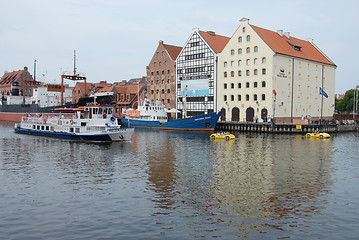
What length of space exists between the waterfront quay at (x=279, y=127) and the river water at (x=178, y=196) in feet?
92.0

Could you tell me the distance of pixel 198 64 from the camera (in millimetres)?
83500

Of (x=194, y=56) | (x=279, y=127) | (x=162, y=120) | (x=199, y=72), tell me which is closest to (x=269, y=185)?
(x=279, y=127)

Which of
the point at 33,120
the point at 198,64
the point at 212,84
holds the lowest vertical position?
the point at 33,120

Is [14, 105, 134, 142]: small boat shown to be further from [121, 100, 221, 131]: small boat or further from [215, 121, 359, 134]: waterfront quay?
[215, 121, 359, 134]: waterfront quay

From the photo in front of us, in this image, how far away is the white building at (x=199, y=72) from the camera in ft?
265

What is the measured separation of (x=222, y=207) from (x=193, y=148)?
24249 mm

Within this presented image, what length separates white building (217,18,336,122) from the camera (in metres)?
70.1

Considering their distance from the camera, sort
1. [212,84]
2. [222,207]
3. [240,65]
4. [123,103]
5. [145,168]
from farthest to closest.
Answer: [123,103]
[212,84]
[240,65]
[145,168]
[222,207]

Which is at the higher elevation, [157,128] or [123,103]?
[123,103]

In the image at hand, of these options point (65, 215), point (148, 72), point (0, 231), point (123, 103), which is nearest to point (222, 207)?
point (65, 215)

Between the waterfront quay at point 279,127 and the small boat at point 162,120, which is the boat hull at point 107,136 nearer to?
the small boat at point 162,120

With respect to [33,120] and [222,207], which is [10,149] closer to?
[33,120]

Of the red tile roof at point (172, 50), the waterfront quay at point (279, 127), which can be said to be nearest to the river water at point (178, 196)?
the waterfront quay at point (279, 127)

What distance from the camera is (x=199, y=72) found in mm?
83250
